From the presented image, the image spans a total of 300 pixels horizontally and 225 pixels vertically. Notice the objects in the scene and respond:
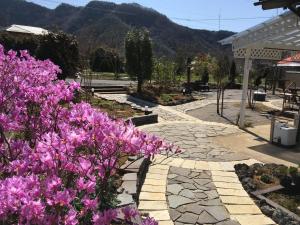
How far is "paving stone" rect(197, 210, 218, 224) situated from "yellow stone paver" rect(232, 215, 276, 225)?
0.31 metres

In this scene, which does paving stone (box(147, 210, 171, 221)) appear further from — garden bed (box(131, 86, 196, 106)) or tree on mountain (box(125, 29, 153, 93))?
tree on mountain (box(125, 29, 153, 93))

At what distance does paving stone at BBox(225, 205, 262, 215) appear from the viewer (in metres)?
5.21

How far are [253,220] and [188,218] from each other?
2.79 ft

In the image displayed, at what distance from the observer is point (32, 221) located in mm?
1870

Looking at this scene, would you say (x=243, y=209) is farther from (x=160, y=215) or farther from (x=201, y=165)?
(x=201, y=165)

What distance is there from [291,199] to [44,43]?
11161 millimetres

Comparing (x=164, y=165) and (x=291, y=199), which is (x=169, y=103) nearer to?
(x=164, y=165)

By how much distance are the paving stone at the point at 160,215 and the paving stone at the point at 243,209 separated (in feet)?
2.95

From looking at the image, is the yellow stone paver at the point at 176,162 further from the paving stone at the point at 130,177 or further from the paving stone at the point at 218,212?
the paving stone at the point at 218,212

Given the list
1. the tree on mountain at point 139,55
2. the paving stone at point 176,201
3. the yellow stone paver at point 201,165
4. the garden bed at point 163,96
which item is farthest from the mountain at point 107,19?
the paving stone at point 176,201

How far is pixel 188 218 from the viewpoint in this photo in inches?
195

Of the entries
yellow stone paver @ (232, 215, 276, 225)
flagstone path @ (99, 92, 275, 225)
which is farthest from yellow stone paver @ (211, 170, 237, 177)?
yellow stone paver @ (232, 215, 276, 225)

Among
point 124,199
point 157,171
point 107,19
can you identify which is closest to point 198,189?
point 157,171

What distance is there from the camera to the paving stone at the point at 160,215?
193 inches
